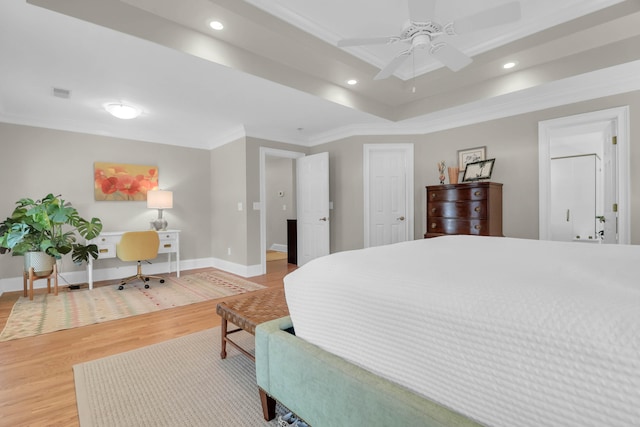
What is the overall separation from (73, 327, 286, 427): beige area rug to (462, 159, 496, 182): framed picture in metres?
3.50

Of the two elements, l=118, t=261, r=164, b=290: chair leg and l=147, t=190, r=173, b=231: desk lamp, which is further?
l=147, t=190, r=173, b=231: desk lamp

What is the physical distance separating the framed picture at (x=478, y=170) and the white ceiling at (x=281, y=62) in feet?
2.07

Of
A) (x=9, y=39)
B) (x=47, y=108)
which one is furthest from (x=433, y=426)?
(x=47, y=108)

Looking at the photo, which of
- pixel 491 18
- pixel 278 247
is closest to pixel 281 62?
pixel 491 18

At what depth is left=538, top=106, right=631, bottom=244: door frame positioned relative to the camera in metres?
3.13

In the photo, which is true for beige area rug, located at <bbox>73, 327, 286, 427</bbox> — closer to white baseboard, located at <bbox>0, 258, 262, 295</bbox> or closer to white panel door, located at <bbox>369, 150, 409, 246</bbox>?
white baseboard, located at <bbox>0, 258, 262, 295</bbox>

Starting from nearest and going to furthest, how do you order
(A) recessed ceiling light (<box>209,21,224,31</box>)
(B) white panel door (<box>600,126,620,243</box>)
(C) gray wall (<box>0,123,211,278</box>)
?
1. (A) recessed ceiling light (<box>209,21,224,31</box>)
2. (B) white panel door (<box>600,126,620,243</box>)
3. (C) gray wall (<box>0,123,211,278</box>)

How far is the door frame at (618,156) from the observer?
10.3ft

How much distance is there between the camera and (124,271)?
4.87 metres

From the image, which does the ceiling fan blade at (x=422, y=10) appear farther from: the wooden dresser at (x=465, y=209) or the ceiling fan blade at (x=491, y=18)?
the wooden dresser at (x=465, y=209)

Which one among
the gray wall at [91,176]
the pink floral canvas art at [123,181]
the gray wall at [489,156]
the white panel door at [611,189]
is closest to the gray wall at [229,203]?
the gray wall at [91,176]

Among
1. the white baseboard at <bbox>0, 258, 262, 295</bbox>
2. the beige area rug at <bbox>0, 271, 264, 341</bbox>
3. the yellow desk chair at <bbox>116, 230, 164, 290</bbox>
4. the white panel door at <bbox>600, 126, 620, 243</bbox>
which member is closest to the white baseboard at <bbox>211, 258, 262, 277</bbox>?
the white baseboard at <bbox>0, 258, 262, 295</bbox>

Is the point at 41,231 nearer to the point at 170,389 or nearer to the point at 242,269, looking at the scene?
the point at 242,269

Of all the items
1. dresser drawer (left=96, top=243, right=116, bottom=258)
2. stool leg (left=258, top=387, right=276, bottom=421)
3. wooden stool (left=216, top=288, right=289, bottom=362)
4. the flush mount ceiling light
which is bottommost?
stool leg (left=258, top=387, right=276, bottom=421)
